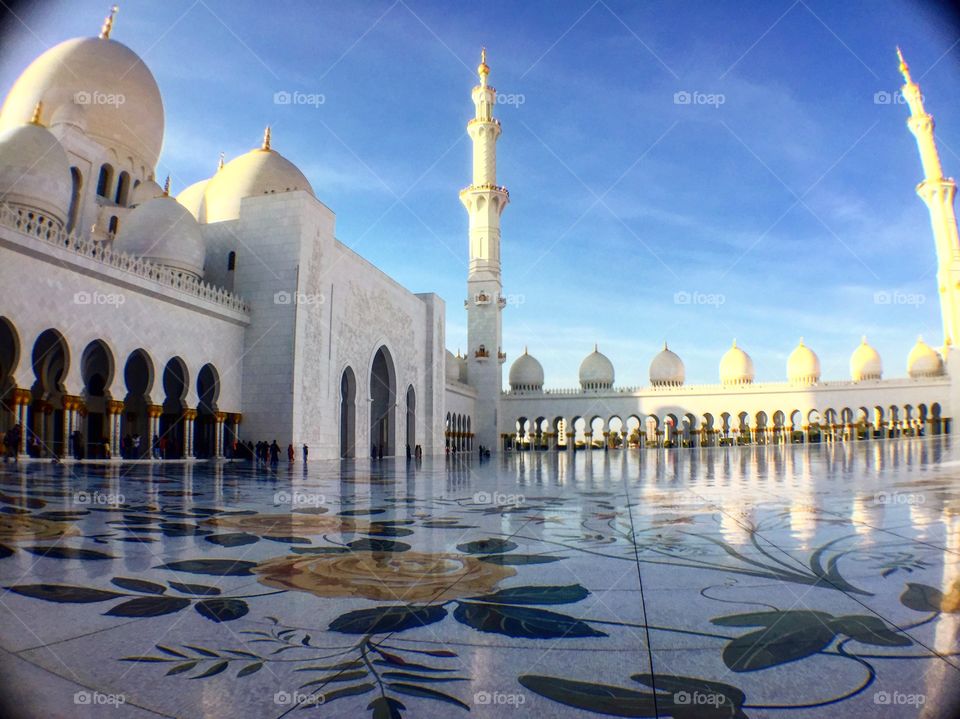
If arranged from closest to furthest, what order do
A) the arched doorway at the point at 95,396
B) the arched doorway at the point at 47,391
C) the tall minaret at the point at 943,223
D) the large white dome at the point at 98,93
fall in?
the arched doorway at the point at 47,391
the arched doorway at the point at 95,396
the large white dome at the point at 98,93
the tall minaret at the point at 943,223

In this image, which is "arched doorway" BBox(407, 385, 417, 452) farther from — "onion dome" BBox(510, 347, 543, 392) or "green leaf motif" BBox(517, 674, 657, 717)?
"green leaf motif" BBox(517, 674, 657, 717)

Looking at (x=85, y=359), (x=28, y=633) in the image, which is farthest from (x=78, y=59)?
(x=28, y=633)

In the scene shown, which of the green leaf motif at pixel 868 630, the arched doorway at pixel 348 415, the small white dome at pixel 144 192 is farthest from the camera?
the arched doorway at pixel 348 415

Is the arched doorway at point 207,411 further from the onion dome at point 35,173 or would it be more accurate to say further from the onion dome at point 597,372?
the onion dome at point 597,372

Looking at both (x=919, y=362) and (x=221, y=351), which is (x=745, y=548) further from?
(x=919, y=362)

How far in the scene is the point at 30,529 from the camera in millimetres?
2834

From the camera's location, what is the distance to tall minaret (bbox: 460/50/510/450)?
28.9 metres

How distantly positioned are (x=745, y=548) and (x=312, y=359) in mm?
14319

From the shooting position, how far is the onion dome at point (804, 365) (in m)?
32.3

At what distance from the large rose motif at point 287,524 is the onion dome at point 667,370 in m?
32.9

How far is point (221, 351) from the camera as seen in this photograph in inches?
575

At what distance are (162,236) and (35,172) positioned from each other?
2744mm

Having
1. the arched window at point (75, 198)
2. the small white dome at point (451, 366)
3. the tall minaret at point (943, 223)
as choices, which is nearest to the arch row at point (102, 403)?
the arched window at point (75, 198)

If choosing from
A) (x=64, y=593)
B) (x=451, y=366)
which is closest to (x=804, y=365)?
(x=451, y=366)
